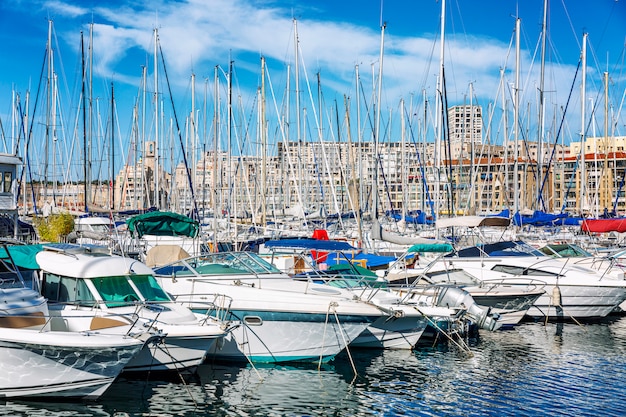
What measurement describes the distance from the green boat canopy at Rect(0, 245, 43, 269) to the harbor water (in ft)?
13.9

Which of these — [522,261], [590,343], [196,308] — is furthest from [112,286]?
[522,261]

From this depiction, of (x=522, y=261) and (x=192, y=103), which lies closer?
(x=522, y=261)

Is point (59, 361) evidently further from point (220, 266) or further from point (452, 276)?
point (452, 276)

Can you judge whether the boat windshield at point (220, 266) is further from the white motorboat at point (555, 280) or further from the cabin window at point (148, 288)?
the white motorboat at point (555, 280)

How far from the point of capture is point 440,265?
2666 centimetres

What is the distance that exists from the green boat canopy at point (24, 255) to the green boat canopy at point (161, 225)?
9.63m

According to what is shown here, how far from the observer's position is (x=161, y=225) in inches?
1146

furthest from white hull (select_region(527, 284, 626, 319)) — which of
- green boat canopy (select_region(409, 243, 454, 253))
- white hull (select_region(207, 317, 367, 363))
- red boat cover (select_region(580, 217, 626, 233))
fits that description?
white hull (select_region(207, 317, 367, 363))

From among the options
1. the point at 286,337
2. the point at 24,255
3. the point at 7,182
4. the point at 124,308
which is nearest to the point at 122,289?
the point at 124,308

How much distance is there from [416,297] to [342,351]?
3.71m

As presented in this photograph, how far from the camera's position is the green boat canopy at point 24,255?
700 inches

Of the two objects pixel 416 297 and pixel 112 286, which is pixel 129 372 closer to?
pixel 112 286

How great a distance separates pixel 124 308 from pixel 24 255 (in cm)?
380

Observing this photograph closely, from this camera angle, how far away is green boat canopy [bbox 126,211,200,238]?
28547 mm
